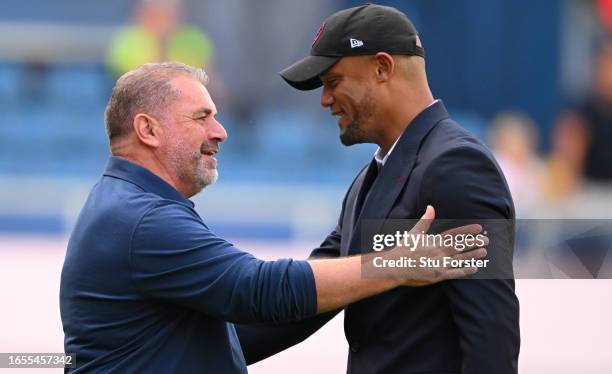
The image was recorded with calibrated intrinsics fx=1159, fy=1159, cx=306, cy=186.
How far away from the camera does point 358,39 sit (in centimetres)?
326

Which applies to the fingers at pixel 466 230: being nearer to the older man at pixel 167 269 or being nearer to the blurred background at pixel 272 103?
the older man at pixel 167 269

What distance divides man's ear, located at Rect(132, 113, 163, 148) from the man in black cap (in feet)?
1.39

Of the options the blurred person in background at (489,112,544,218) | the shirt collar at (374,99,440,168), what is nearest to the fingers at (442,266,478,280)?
the shirt collar at (374,99,440,168)

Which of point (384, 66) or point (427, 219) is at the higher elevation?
point (384, 66)

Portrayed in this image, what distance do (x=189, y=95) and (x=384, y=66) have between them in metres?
0.60

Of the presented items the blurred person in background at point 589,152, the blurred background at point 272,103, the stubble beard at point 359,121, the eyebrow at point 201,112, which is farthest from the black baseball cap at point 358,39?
the blurred person in background at point 589,152

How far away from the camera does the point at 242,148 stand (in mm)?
14289

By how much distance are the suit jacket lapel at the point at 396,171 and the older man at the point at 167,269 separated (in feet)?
0.50

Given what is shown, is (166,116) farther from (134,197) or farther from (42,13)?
(42,13)

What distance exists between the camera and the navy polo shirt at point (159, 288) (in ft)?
10.4

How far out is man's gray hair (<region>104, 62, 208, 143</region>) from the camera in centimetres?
340

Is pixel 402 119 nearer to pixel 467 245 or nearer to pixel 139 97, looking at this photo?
pixel 467 245

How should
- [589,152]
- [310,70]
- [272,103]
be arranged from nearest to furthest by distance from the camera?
1. [310,70]
2. [589,152]
3. [272,103]

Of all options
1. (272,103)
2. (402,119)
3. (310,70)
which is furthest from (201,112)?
(272,103)
